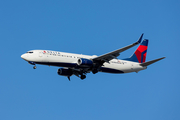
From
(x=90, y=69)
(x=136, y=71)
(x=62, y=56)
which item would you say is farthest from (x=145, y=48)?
(x=62, y=56)

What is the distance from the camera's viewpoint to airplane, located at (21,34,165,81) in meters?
43.0

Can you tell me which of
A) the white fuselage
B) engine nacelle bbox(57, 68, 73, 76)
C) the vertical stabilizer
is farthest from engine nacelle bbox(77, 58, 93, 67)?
the vertical stabilizer

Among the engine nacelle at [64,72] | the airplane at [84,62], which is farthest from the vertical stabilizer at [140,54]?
the engine nacelle at [64,72]

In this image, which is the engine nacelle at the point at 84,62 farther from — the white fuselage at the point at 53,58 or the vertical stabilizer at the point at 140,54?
the vertical stabilizer at the point at 140,54

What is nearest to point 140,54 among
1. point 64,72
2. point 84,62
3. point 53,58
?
point 84,62

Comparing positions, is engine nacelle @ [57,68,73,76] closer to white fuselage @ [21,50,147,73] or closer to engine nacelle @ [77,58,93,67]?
white fuselage @ [21,50,147,73]

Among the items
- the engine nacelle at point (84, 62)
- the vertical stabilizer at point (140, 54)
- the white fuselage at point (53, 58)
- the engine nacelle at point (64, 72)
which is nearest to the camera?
the white fuselage at point (53, 58)

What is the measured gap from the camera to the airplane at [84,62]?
141 ft

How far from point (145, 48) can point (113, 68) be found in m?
12.2

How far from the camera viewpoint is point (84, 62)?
145 feet

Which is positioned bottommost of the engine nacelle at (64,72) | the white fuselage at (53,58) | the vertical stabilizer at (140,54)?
the engine nacelle at (64,72)

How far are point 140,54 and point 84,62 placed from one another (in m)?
16.5

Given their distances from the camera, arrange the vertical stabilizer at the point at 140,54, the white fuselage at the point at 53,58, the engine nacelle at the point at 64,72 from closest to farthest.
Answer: the white fuselage at the point at 53,58 → the engine nacelle at the point at 64,72 → the vertical stabilizer at the point at 140,54

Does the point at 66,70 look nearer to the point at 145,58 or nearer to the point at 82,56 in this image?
the point at 82,56
